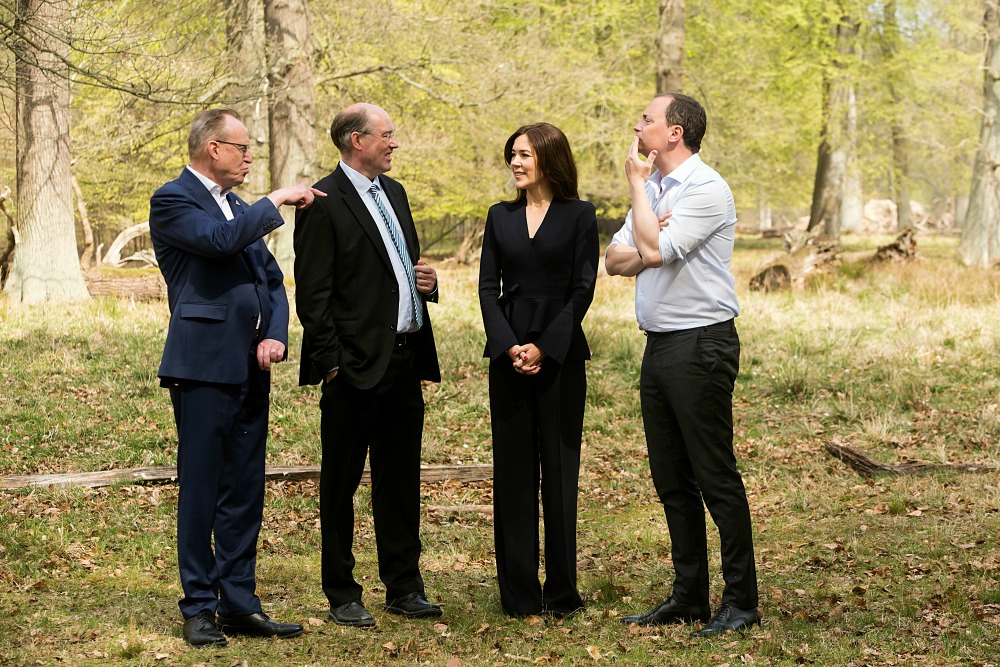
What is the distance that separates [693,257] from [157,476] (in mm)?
4632

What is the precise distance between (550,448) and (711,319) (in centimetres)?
103

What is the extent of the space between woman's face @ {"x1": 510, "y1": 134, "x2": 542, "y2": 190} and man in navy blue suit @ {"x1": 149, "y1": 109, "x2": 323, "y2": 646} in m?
1.02

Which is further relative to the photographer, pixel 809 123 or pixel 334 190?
pixel 809 123

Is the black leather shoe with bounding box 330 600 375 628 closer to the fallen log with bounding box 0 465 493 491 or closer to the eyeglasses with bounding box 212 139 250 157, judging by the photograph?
the eyeglasses with bounding box 212 139 250 157

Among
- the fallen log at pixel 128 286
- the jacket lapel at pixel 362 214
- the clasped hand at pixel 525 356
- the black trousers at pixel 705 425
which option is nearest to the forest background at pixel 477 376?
the black trousers at pixel 705 425

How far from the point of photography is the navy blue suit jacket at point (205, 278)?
14.6ft

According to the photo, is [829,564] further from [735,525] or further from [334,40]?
[334,40]

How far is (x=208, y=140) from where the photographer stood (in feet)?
15.0

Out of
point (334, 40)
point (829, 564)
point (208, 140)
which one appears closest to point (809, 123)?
point (334, 40)

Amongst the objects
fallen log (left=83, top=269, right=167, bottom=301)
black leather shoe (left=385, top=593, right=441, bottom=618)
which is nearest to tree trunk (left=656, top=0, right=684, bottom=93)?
fallen log (left=83, top=269, right=167, bottom=301)

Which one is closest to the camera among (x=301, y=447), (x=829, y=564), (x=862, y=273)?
(x=829, y=564)

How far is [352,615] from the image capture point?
196 inches

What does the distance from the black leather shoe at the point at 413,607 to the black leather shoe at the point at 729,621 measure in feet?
4.22

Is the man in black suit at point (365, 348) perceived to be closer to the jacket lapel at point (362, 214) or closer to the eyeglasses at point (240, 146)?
the jacket lapel at point (362, 214)
